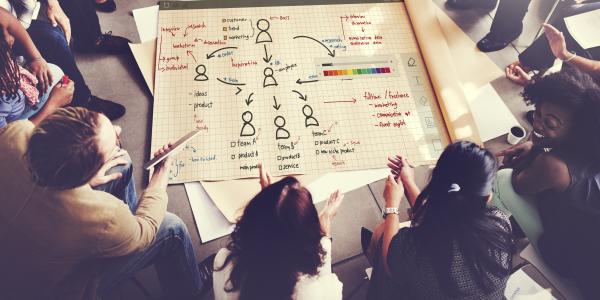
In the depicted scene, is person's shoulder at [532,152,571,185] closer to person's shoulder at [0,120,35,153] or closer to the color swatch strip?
the color swatch strip

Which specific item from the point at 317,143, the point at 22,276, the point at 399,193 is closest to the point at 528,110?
the point at 399,193

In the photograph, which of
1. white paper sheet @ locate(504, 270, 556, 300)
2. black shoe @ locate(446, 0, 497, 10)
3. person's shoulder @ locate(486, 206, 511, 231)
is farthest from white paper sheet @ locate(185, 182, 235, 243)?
black shoe @ locate(446, 0, 497, 10)

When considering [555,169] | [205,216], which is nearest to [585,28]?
[555,169]

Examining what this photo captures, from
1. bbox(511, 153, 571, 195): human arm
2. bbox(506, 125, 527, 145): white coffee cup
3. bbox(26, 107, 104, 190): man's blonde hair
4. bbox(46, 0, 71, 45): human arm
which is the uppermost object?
bbox(46, 0, 71, 45): human arm

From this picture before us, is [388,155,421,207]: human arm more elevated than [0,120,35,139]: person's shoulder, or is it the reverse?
[0,120,35,139]: person's shoulder

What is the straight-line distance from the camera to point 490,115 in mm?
1804

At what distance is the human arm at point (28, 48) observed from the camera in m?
Answer: 1.35

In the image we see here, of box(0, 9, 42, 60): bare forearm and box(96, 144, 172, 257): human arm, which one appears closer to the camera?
box(96, 144, 172, 257): human arm

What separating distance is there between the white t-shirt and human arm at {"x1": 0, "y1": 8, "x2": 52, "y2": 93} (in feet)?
3.05

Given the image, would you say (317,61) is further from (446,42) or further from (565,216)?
(565,216)

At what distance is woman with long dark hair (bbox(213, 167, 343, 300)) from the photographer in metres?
1.00

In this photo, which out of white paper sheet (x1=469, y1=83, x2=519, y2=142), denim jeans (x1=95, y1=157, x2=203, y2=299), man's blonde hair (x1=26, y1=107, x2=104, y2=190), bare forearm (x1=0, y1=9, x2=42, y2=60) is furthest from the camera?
white paper sheet (x1=469, y1=83, x2=519, y2=142)

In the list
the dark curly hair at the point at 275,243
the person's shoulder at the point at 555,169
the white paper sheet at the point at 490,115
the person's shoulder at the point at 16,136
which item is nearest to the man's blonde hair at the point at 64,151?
the person's shoulder at the point at 16,136

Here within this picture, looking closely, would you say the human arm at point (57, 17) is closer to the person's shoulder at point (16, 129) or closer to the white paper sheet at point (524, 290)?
the person's shoulder at point (16, 129)
